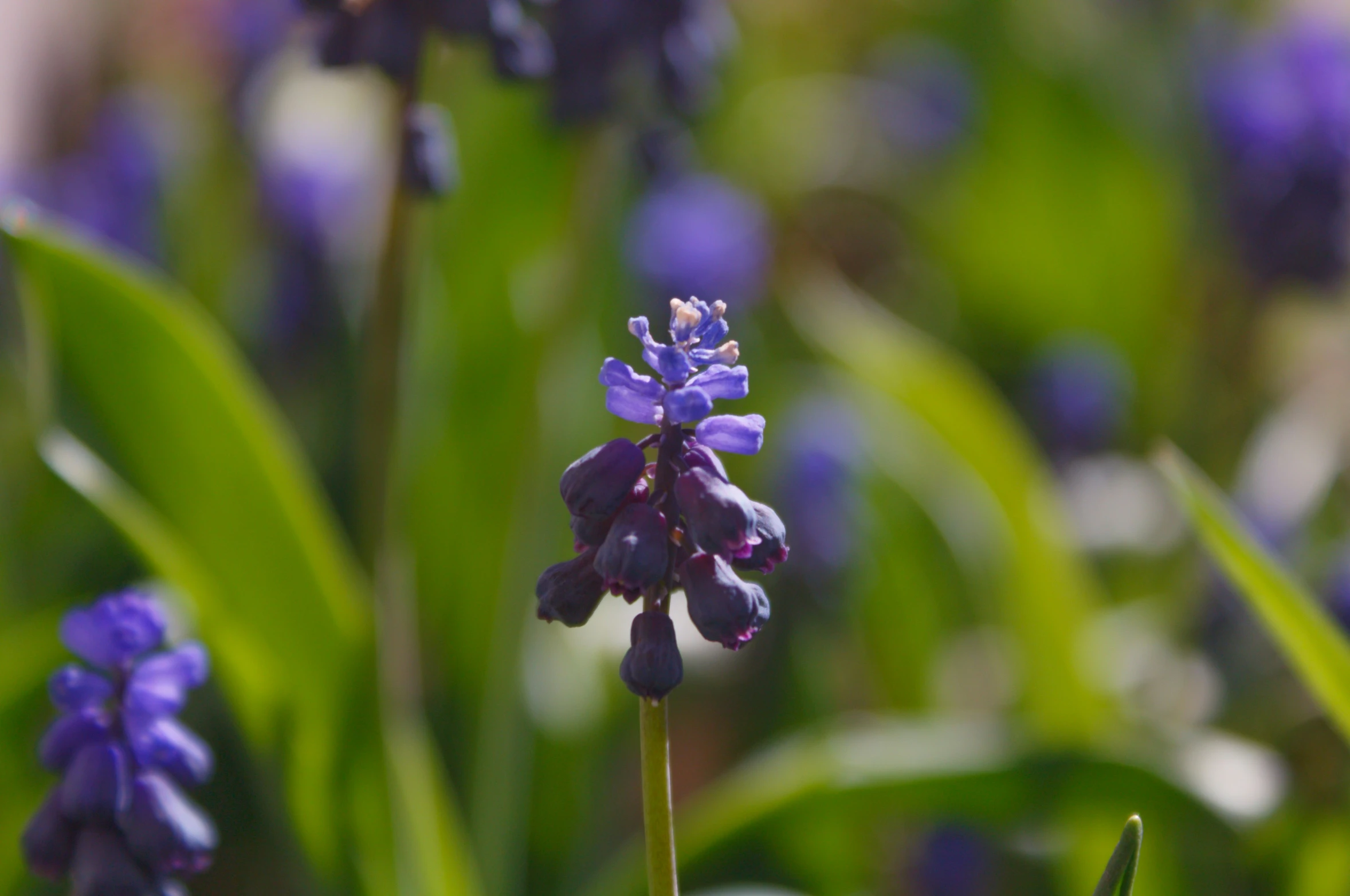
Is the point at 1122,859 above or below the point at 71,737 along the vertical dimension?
below

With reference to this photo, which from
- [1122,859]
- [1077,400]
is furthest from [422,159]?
[1077,400]

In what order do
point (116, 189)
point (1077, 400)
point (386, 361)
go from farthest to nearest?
point (116, 189), point (1077, 400), point (386, 361)

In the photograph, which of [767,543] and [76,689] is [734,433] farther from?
[76,689]

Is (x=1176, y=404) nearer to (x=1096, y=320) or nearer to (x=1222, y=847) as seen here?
(x=1096, y=320)

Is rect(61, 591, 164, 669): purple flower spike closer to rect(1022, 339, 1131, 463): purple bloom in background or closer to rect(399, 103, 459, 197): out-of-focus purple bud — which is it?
rect(399, 103, 459, 197): out-of-focus purple bud

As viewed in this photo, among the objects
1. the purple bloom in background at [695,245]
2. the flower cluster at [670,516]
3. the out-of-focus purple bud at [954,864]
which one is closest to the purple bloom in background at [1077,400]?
the purple bloom in background at [695,245]

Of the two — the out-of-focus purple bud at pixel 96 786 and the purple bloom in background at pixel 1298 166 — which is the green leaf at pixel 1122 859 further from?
the purple bloom in background at pixel 1298 166

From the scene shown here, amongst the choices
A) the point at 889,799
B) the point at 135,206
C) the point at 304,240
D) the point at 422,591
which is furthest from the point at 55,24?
the point at 889,799

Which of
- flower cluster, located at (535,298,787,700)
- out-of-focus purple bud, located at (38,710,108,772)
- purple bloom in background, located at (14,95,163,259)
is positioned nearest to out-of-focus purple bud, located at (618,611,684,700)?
flower cluster, located at (535,298,787,700)
